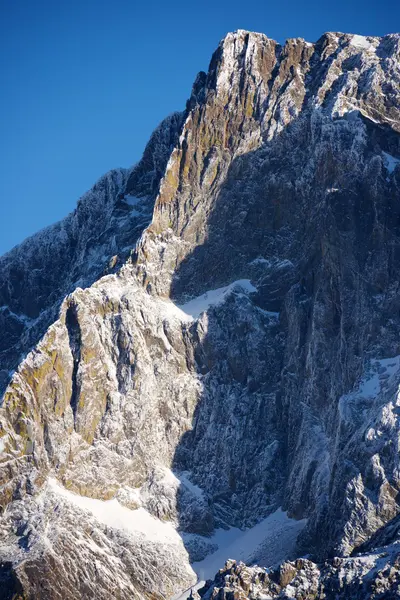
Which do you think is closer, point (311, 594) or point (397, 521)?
point (311, 594)

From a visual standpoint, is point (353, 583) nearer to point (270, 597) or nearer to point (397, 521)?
point (270, 597)

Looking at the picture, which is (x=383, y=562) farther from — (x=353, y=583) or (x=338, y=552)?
(x=338, y=552)

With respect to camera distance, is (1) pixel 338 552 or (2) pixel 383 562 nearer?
(2) pixel 383 562

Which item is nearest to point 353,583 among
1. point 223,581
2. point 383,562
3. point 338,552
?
point 383,562

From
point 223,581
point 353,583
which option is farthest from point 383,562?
point 223,581

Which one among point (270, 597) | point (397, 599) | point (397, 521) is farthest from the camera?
point (397, 521)

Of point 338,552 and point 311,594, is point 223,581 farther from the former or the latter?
→ point 338,552

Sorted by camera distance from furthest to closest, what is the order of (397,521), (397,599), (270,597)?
(397,521) < (270,597) < (397,599)
